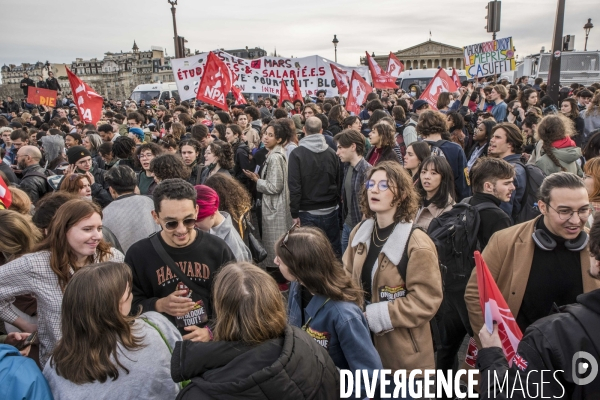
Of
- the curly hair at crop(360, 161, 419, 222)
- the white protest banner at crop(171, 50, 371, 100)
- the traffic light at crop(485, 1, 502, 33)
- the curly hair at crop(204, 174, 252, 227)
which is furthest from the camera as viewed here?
the traffic light at crop(485, 1, 502, 33)

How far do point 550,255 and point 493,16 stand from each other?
17.0 metres

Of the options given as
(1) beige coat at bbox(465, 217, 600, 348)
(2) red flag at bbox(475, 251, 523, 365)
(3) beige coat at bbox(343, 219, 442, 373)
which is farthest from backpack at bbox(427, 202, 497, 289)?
(2) red flag at bbox(475, 251, 523, 365)

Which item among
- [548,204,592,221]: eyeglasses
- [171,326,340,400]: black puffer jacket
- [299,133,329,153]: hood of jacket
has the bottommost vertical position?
[171,326,340,400]: black puffer jacket

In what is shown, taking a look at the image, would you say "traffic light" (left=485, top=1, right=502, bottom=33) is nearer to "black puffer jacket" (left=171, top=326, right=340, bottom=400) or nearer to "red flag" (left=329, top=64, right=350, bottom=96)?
"red flag" (left=329, top=64, right=350, bottom=96)

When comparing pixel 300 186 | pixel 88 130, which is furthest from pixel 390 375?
pixel 88 130

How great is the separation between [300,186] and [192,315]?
2.84 m

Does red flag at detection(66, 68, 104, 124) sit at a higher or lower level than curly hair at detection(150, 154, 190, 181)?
higher

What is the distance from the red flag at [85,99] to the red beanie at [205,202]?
5.87m

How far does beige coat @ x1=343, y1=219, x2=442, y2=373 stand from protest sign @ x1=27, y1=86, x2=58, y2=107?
46.7 feet

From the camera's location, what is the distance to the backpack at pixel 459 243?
3158 mm

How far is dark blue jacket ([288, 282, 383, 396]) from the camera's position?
2.21 meters

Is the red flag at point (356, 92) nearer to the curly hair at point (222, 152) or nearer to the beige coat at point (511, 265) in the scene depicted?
the curly hair at point (222, 152)

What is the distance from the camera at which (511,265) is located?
2.67 meters

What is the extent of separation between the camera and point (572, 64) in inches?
773
